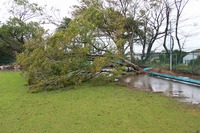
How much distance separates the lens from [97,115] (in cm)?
417

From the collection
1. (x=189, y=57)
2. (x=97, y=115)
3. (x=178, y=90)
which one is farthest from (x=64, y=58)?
(x=189, y=57)

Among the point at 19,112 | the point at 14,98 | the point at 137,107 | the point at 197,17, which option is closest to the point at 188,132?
the point at 137,107

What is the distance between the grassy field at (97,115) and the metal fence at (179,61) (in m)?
5.79

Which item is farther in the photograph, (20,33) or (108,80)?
(20,33)

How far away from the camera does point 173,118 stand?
388 centimetres

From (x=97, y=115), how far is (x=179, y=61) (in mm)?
9160

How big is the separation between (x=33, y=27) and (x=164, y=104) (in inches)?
688

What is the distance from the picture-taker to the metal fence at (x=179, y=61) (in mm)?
10531

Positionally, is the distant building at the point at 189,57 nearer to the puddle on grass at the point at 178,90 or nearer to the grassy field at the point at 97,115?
the puddle on grass at the point at 178,90

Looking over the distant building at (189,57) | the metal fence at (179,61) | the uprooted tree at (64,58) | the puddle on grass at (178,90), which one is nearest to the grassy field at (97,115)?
the puddle on grass at (178,90)

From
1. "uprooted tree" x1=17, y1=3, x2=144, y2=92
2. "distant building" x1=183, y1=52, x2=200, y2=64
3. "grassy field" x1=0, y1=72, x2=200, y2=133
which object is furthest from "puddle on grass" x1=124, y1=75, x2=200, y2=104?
"distant building" x1=183, y1=52, x2=200, y2=64

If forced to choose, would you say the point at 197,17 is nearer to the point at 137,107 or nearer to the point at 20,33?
the point at 137,107

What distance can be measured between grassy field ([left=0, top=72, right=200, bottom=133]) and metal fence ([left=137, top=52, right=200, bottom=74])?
228 inches

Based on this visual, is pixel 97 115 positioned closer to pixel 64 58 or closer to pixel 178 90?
pixel 178 90
